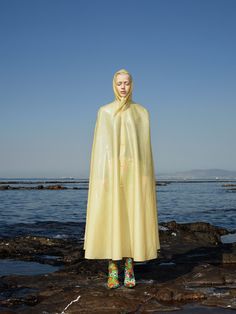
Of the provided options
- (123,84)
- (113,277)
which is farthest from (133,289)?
(123,84)

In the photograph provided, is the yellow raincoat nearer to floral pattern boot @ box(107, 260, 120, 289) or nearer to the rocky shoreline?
floral pattern boot @ box(107, 260, 120, 289)

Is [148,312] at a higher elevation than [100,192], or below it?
below

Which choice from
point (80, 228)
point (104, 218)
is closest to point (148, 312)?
point (104, 218)

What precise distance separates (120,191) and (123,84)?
159cm

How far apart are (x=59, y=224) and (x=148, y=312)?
13592 mm

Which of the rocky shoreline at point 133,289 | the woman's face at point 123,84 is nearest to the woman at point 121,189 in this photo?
the woman's face at point 123,84

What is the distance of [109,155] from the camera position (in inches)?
228

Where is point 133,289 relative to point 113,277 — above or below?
below

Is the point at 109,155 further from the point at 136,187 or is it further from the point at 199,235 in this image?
the point at 199,235

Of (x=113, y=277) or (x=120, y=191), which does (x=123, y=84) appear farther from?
(x=113, y=277)

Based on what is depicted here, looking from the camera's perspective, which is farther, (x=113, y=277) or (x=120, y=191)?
(x=113, y=277)

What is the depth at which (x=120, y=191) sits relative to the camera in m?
5.73

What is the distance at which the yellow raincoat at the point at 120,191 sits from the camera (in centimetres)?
565

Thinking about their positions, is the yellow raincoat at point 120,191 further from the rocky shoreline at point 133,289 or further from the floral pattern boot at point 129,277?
the rocky shoreline at point 133,289
